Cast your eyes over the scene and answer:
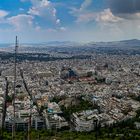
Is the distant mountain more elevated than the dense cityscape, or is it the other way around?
the dense cityscape

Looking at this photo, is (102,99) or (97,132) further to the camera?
(102,99)

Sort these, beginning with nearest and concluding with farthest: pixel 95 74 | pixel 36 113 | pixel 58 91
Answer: pixel 36 113
pixel 58 91
pixel 95 74

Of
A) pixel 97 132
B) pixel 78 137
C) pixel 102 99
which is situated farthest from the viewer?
pixel 102 99

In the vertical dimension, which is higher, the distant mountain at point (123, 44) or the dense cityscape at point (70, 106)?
the dense cityscape at point (70, 106)

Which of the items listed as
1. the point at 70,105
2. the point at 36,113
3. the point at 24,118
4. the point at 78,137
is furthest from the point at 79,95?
the point at 78,137

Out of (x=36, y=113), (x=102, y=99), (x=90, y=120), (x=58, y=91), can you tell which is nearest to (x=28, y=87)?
(x=58, y=91)

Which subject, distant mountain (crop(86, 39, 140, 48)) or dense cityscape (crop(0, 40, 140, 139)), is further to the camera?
distant mountain (crop(86, 39, 140, 48))

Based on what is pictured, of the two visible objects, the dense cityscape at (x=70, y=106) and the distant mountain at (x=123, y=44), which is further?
the distant mountain at (x=123, y=44)

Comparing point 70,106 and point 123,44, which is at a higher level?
point 70,106

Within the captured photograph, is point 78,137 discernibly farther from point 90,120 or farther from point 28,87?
point 28,87

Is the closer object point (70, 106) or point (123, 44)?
point (70, 106)
